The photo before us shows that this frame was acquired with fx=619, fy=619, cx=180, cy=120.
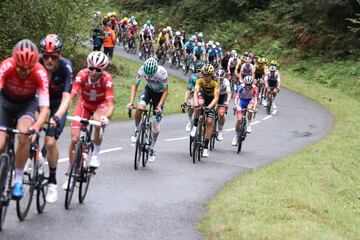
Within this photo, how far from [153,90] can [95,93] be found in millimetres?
3197

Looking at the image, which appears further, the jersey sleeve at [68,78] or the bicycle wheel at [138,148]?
the bicycle wheel at [138,148]

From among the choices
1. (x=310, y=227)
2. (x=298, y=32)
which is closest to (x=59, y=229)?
(x=310, y=227)

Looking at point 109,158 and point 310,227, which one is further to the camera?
point 109,158

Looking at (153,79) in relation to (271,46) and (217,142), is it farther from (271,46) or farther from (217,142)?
(271,46)

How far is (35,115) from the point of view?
768cm

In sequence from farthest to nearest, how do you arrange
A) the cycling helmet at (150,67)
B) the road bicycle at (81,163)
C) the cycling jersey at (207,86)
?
1. the cycling jersey at (207,86)
2. the cycling helmet at (150,67)
3. the road bicycle at (81,163)

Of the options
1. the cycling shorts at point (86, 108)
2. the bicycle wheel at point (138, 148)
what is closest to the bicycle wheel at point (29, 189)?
the cycling shorts at point (86, 108)

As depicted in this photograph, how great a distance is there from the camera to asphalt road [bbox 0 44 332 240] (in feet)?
26.8

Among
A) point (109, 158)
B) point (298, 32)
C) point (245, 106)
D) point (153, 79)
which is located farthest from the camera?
point (298, 32)

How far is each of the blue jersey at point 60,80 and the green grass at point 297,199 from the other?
2784mm

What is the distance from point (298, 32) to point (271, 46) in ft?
6.97

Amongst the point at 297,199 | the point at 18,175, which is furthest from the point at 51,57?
the point at 297,199

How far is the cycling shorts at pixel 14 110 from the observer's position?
7.45 meters

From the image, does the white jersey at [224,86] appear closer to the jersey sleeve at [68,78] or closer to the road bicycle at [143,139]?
the road bicycle at [143,139]
